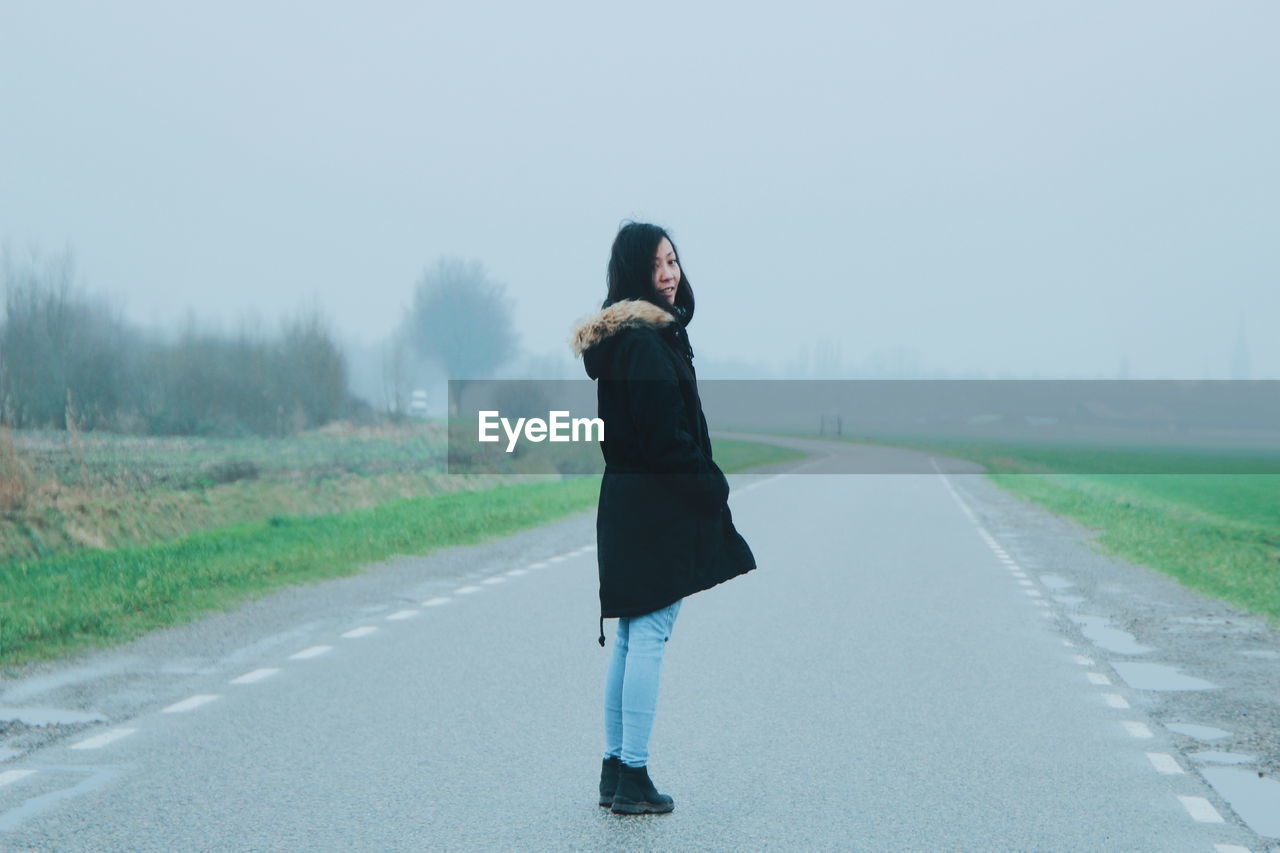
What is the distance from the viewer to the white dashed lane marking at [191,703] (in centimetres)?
821

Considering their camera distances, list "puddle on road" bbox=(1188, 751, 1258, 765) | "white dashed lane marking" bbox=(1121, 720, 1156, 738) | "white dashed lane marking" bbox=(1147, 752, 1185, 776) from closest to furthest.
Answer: "white dashed lane marking" bbox=(1147, 752, 1185, 776) → "puddle on road" bbox=(1188, 751, 1258, 765) → "white dashed lane marking" bbox=(1121, 720, 1156, 738)

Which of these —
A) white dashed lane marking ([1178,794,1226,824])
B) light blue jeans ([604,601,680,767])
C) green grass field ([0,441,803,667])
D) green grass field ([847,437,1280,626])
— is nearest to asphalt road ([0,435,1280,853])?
white dashed lane marking ([1178,794,1226,824])

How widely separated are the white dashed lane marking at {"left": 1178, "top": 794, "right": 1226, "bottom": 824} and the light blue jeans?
2.16m

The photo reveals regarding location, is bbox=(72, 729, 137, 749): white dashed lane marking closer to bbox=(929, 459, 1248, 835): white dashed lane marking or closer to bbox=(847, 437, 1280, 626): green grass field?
bbox=(929, 459, 1248, 835): white dashed lane marking

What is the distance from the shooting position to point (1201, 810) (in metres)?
6.16

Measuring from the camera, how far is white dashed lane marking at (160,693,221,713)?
8211 millimetres

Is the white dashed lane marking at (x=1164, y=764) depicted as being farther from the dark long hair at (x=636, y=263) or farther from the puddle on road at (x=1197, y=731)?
the dark long hair at (x=636, y=263)

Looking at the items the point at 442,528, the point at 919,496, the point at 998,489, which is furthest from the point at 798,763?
the point at 998,489

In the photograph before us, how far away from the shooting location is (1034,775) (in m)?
6.80

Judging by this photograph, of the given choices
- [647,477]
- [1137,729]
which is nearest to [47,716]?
[647,477]

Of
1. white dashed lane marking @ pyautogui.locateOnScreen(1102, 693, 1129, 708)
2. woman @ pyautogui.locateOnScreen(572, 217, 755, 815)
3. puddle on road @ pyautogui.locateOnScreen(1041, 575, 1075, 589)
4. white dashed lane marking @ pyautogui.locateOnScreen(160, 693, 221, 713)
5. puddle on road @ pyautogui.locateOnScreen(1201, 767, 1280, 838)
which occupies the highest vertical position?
woman @ pyautogui.locateOnScreen(572, 217, 755, 815)

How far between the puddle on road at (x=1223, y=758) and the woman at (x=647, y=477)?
9.09 ft

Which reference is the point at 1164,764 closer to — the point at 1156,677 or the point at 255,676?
the point at 1156,677

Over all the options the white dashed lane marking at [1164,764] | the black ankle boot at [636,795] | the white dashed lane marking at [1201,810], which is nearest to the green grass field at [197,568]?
the black ankle boot at [636,795]
